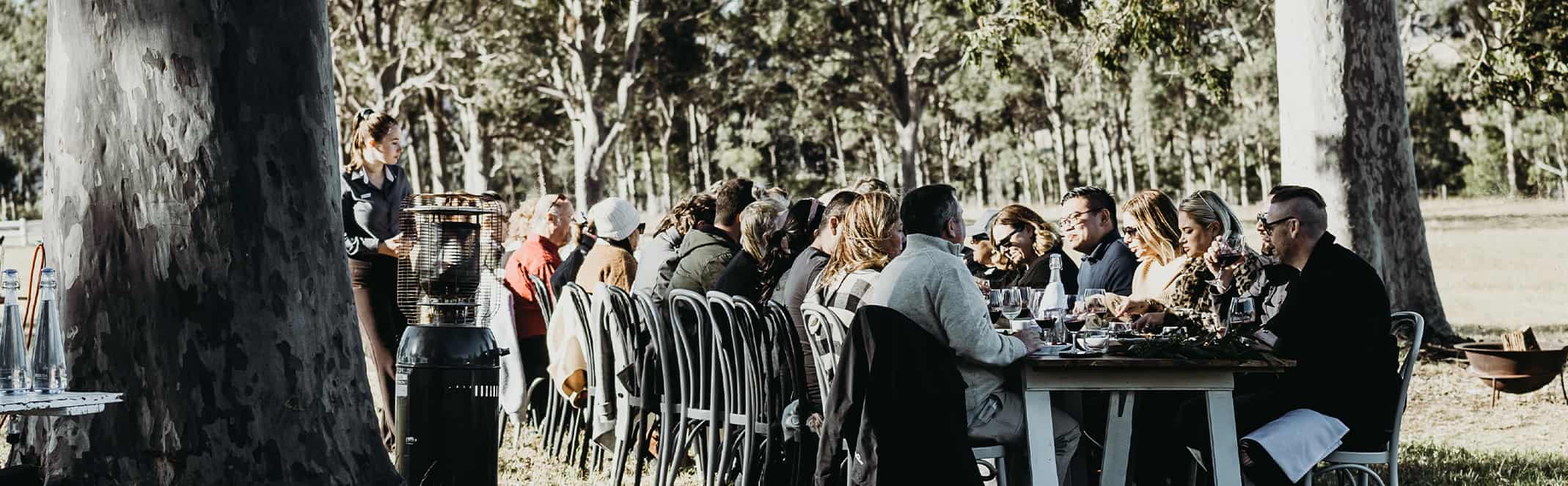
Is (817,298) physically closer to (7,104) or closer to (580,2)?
(580,2)

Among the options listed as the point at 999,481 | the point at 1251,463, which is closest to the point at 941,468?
the point at 999,481

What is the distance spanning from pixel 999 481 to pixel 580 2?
23.3 m

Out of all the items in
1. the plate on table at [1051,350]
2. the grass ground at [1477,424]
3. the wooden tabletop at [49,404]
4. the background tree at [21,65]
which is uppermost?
the background tree at [21,65]

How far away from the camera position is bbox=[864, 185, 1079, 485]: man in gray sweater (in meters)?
A: 4.57

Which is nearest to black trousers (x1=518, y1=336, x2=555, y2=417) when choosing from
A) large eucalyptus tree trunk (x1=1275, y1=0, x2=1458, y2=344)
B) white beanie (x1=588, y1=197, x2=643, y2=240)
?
white beanie (x1=588, y1=197, x2=643, y2=240)

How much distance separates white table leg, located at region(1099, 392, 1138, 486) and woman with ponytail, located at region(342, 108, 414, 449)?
335 cm

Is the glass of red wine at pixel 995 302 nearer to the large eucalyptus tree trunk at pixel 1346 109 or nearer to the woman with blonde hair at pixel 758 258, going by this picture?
the woman with blonde hair at pixel 758 258

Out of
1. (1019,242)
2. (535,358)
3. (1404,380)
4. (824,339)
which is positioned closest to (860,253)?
(824,339)

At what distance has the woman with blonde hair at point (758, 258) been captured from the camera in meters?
6.55

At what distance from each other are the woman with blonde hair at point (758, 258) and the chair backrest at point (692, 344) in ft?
1.13

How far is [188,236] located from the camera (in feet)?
14.3

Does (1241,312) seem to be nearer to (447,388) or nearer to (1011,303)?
(1011,303)

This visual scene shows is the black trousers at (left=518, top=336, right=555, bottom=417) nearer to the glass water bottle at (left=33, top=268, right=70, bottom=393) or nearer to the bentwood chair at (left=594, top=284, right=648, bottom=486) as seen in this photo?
the bentwood chair at (left=594, top=284, right=648, bottom=486)

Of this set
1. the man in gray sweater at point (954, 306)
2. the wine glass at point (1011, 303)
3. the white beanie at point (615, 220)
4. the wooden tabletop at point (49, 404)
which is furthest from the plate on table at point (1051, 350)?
the white beanie at point (615, 220)
